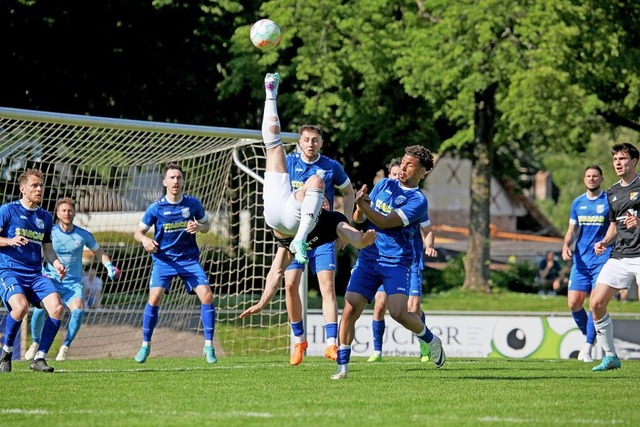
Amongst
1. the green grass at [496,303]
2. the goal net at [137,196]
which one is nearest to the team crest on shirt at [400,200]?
the goal net at [137,196]

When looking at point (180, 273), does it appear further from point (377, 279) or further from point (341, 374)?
point (341, 374)

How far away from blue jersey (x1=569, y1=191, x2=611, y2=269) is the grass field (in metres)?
2.28

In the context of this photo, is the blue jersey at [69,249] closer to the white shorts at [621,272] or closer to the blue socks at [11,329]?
the blue socks at [11,329]

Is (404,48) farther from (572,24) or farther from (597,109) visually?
(597,109)

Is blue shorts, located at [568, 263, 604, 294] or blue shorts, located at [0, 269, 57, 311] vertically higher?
blue shorts, located at [568, 263, 604, 294]

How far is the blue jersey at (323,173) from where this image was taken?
488 inches

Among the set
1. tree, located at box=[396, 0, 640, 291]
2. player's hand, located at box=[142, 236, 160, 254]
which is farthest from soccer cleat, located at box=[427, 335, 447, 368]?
tree, located at box=[396, 0, 640, 291]

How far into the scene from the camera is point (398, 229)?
425 inches

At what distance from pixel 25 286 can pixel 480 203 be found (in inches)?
736

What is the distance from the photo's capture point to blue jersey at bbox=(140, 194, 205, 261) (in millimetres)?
14133

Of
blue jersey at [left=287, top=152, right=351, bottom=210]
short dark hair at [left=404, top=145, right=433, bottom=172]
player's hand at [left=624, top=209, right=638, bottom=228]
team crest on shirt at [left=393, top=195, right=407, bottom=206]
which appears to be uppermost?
blue jersey at [left=287, top=152, right=351, bottom=210]

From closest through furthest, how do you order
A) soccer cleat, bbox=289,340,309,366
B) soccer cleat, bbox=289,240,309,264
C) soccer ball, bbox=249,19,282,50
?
1. soccer cleat, bbox=289,240,309,264
2. soccer cleat, bbox=289,340,309,366
3. soccer ball, bbox=249,19,282,50

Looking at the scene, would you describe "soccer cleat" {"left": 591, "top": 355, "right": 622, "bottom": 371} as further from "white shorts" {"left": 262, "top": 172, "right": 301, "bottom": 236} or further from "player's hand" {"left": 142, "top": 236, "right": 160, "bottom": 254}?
"player's hand" {"left": 142, "top": 236, "right": 160, "bottom": 254}

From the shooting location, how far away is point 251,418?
776 cm
